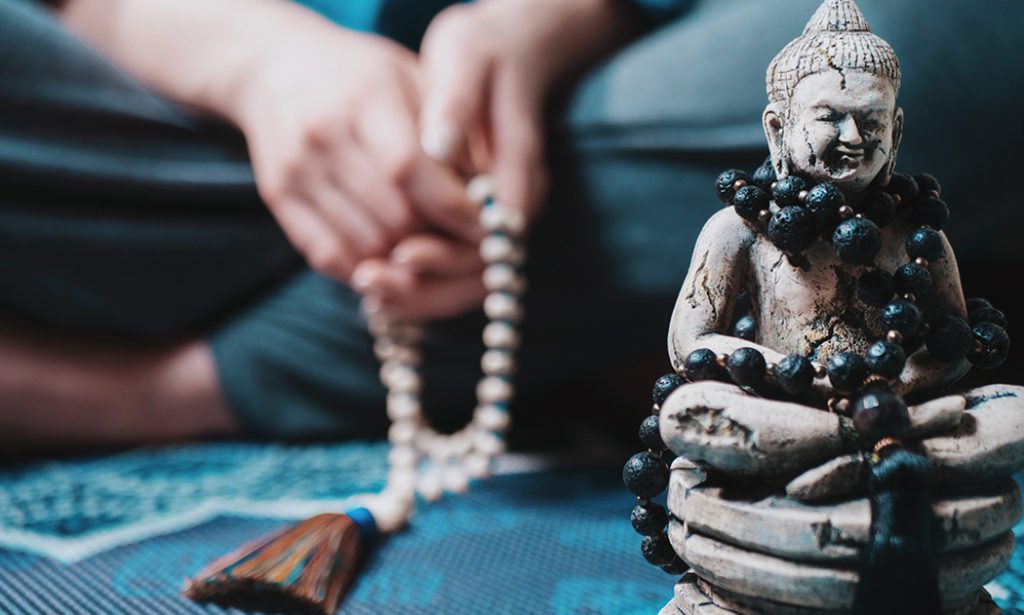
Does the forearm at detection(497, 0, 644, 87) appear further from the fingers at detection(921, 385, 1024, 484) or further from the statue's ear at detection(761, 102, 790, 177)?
the fingers at detection(921, 385, 1024, 484)

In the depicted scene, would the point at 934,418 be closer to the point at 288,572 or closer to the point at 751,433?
the point at 751,433

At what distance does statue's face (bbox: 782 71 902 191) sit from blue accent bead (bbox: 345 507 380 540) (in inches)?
19.7

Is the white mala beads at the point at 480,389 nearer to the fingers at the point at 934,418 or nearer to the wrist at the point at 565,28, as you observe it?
the wrist at the point at 565,28

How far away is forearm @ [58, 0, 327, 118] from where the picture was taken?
1141 mm

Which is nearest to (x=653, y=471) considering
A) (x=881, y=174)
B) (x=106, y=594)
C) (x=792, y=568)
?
(x=792, y=568)

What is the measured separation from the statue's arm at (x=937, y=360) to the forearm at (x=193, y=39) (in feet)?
2.74

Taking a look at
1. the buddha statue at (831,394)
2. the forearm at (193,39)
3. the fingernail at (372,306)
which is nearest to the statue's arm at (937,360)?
the buddha statue at (831,394)

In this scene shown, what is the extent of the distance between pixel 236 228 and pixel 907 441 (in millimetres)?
935

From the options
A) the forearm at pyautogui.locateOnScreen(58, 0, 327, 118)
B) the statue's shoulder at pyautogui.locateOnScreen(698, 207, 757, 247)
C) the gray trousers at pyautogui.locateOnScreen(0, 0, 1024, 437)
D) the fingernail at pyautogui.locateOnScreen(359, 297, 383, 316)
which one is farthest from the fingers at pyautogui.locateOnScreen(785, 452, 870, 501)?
the forearm at pyautogui.locateOnScreen(58, 0, 327, 118)

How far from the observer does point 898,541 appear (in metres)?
0.44

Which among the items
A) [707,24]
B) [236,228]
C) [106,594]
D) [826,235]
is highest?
[707,24]

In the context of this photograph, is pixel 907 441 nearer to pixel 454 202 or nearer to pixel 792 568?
pixel 792 568

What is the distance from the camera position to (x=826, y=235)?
1.69ft

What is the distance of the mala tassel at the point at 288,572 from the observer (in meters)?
0.67
